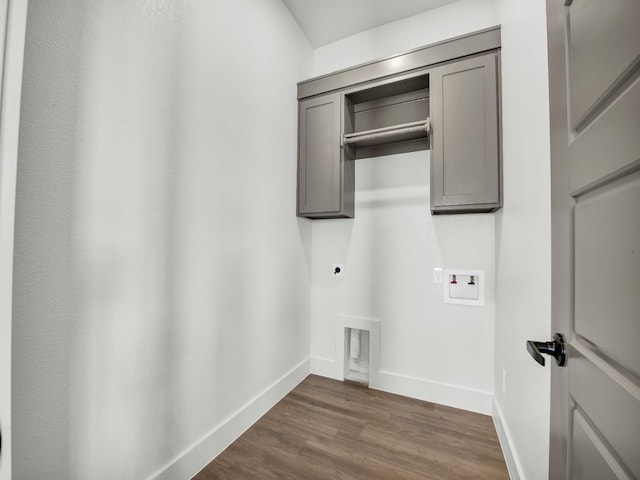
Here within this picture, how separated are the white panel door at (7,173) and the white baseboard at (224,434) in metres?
0.95

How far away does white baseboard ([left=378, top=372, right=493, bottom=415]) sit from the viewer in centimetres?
196

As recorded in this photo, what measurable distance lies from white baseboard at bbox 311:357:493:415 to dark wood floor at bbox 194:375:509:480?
0.18 feet

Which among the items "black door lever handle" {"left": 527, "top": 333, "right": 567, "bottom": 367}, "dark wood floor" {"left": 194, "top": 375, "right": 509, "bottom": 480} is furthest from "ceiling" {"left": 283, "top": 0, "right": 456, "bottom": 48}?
"dark wood floor" {"left": 194, "top": 375, "right": 509, "bottom": 480}

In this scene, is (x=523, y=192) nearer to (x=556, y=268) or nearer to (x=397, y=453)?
(x=556, y=268)

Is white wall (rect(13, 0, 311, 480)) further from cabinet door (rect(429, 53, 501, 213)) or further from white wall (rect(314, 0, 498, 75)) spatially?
cabinet door (rect(429, 53, 501, 213))

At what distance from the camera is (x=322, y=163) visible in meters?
2.30

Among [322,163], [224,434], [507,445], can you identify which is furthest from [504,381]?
[322,163]

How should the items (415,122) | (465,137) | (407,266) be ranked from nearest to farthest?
1. (465,137)
2. (415,122)
3. (407,266)

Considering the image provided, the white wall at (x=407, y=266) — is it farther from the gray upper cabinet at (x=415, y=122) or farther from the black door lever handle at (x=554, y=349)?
the black door lever handle at (x=554, y=349)

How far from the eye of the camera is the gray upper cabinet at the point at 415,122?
179 centimetres

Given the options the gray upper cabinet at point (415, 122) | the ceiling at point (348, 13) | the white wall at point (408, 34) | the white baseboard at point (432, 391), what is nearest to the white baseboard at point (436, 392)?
the white baseboard at point (432, 391)

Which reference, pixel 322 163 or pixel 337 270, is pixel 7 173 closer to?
pixel 322 163

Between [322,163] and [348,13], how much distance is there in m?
1.28

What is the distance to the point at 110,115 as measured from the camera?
1.07 meters
